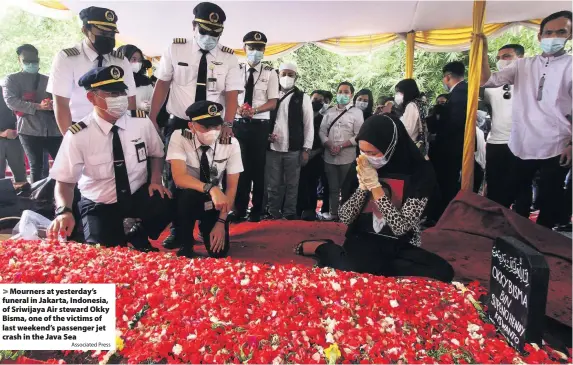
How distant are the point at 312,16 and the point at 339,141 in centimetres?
238

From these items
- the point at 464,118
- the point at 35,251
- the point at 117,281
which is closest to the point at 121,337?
the point at 117,281

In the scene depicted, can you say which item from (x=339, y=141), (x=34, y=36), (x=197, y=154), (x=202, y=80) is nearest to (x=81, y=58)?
(x=202, y=80)

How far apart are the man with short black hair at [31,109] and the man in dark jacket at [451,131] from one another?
4.56m

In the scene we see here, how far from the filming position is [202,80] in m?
3.43

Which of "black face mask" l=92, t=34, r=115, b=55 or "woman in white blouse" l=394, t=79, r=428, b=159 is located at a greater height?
"black face mask" l=92, t=34, r=115, b=55

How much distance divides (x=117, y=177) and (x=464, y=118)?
3619mm

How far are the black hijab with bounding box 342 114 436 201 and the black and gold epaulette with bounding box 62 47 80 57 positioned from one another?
7.59 ft

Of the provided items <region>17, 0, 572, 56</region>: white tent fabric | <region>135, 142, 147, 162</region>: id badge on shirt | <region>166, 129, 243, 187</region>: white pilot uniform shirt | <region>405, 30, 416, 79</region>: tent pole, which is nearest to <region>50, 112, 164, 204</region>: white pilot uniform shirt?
<region>135, 142, 147, 162</region>: id badge on shirt

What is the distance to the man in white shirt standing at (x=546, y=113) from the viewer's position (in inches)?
123

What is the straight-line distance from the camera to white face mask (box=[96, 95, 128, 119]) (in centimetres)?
267

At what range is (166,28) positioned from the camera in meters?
6.62

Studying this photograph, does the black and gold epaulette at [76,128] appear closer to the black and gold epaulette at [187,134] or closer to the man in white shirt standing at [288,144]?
the black and gold epaulette at [187,134]

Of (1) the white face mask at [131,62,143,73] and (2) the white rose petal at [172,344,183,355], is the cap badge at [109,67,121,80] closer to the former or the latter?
(2) the white rose petal at [172,344,183,355]

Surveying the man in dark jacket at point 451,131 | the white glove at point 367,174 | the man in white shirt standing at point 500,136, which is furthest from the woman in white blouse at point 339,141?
the white glove at point 367,174
